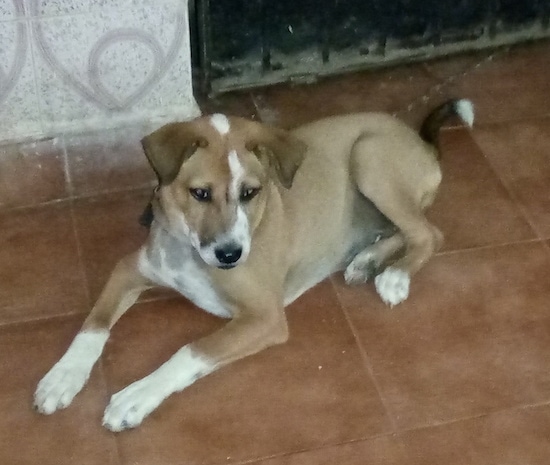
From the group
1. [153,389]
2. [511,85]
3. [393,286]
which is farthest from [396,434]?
[511,85]

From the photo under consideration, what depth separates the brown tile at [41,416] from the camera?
1979 millimetres

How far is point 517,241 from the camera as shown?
2641 mm

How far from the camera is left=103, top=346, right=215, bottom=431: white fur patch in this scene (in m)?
2.01

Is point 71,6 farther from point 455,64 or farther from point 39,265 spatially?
point 455,64

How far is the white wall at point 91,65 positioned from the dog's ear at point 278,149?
0.86m

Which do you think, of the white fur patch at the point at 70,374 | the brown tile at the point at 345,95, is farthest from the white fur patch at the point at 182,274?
the brown tile at the point at 345,95

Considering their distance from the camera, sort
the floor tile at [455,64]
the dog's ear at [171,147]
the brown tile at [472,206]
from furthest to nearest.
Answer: the floor tile at [455,64] → the brown tile at [472,206] → the dog's ear at [171,147]

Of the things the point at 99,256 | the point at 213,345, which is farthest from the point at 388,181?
the point at 99,256

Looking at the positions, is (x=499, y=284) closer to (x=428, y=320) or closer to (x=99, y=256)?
(x=428, y=320)

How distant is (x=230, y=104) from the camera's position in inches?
124

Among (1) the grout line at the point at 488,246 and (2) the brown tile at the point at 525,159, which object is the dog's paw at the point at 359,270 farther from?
(2) the brown tile at the point at 525,159

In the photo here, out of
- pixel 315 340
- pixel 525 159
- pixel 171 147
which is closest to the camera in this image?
pixel 171 147

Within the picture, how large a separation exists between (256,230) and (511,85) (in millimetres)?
1666

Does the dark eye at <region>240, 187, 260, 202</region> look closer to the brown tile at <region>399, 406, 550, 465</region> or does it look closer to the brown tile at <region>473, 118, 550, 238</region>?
the brown tile at <region>399, 406, 550, 465</region>
